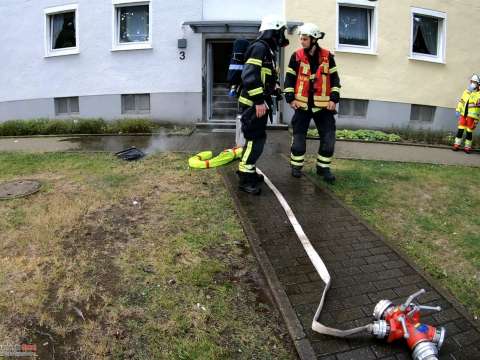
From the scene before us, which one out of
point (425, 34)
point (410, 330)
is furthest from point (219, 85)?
point (410, 330)

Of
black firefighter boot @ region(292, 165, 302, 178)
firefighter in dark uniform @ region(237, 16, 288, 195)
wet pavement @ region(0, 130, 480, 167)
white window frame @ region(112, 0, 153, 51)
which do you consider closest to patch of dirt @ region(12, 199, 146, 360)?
firefighter in dark uniform @ region(237, 16, 288, 195)

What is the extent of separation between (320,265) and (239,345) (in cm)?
119

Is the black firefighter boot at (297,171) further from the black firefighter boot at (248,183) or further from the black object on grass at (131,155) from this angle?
the black object on grass at (131,155)

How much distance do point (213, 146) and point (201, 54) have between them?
12.8 ft

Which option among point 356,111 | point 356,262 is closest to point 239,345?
point 356,262

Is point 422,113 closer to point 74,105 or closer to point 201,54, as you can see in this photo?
point 201,54

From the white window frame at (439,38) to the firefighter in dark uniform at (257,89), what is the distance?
871 centimetres

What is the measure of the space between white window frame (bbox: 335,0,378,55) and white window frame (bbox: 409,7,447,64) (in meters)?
1.20

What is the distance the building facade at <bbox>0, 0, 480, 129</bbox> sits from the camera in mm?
11297

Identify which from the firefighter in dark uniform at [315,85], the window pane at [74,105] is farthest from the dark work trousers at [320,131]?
the window pane at [74,105]

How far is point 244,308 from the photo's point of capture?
9.86 ft

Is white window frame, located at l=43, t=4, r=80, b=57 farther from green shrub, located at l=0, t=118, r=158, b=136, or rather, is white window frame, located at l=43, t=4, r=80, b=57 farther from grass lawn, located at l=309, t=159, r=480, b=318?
grass lawn, located at l=309, t=159, r=480, b=318

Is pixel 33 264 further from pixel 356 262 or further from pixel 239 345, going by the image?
pixel 356 262

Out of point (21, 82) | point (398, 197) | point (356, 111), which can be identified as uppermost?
point (21, 82)
